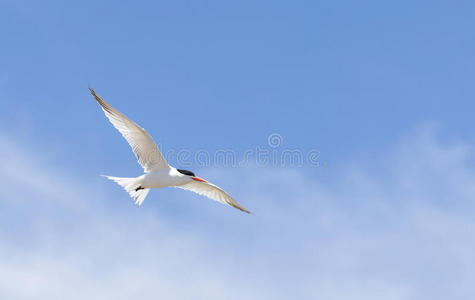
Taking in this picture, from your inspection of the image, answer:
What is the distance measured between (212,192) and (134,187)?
2898 mm

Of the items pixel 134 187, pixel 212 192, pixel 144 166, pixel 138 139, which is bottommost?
pixel 134 187

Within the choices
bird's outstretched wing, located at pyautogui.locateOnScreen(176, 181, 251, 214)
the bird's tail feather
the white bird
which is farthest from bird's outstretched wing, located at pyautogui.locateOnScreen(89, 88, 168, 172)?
bird's outstretched wing, located at pyautogui.locateOnScreen(176, 181, 251, 214)

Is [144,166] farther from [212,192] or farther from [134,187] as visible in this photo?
[212,192]

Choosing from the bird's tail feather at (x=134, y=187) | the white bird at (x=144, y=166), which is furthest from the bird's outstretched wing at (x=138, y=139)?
the bird's tail feather at (x=134, y=187)

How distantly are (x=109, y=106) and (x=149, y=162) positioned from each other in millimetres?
2009

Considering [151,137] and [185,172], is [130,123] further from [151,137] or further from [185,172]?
[185,172]

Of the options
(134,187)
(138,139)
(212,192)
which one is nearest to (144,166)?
(134,187)

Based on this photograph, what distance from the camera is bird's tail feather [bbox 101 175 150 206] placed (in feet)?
61.8

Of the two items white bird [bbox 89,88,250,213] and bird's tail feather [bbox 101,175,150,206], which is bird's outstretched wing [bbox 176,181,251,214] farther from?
bird's tail feather [bbox 101,175,150,206]

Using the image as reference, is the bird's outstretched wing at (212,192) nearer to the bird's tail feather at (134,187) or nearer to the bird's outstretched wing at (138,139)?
the bird's tail feather at (134,187)

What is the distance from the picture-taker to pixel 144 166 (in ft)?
62.1

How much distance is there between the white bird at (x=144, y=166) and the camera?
1802 centimetres

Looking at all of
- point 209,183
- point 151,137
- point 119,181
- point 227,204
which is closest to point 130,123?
point 151,137

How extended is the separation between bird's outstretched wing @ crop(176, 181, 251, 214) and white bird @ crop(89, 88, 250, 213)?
1.73ft
